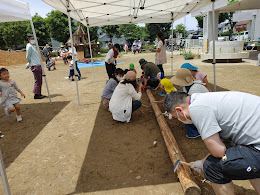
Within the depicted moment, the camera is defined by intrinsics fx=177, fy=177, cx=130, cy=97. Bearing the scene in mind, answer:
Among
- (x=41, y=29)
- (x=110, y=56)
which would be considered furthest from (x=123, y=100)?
(x=41, y=29)

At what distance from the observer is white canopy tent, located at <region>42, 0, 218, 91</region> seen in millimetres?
4934

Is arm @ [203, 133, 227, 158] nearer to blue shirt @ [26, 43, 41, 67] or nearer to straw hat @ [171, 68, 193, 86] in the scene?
straw hat @ [171, 68, 193, 86]

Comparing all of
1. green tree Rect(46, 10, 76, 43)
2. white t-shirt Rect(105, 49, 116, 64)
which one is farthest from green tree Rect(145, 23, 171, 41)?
white t-shirt Rect(105, 49, 116, 64)

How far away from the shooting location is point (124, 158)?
2.91 meters

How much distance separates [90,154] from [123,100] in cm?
140

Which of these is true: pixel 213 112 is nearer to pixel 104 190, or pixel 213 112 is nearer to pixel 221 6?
pixel 104 190

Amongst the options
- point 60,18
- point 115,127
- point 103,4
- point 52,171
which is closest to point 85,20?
point 103,4

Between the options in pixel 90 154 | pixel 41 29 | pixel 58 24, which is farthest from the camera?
pixel 41 29

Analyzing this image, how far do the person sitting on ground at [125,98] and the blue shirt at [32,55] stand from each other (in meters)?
3.51

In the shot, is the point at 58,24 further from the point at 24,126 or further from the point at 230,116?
the point at 230,116

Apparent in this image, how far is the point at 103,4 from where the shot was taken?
17.0 feet

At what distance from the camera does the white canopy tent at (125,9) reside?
493cm

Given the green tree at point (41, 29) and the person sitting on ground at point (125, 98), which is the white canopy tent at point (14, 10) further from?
the green tree at point (41, 29)

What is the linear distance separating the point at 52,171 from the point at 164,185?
169 cm
